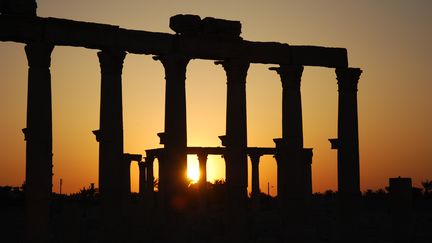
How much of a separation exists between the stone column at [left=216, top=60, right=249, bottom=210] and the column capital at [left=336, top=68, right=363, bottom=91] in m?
7.24

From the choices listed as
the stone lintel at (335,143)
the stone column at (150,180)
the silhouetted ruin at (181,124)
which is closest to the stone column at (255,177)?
the stone column at (150,180)

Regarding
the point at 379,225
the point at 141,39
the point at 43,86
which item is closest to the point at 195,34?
the point at 141,39

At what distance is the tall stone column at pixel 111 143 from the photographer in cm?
4594

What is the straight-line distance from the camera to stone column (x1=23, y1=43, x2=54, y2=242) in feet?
141

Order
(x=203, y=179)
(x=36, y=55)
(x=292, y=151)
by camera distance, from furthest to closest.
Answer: (x=203, y=179) → (x=292, y=151) → (x=36, y=55)

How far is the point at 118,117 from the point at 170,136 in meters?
3.18

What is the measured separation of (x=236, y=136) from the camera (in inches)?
1961

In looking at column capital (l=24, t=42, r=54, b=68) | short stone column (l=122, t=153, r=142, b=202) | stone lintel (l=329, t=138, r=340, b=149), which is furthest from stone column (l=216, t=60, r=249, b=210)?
short stone column (l=122, t=153, r=142, b=202)

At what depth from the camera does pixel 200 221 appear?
66.9 meters

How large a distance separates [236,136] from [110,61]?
8.69m

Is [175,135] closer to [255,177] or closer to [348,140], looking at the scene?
[348,140]

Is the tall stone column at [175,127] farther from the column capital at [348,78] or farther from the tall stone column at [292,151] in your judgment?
the column capital at [348,78]

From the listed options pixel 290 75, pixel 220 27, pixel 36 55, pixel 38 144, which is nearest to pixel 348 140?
pixel 290 75

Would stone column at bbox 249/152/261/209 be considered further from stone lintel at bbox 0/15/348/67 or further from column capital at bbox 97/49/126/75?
column capital at bbox 97/49/126/75
